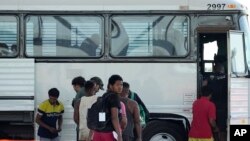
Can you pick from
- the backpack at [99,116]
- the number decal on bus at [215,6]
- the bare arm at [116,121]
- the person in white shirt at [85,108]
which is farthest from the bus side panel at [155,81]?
the bare arm at [116,121]

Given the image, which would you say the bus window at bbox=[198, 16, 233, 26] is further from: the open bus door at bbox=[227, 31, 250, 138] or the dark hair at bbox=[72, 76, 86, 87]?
the dark hair at bbox=[72, 76, 86, 87]

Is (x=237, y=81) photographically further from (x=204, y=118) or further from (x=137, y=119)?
(x=137, y=119)

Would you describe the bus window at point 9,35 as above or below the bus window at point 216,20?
below

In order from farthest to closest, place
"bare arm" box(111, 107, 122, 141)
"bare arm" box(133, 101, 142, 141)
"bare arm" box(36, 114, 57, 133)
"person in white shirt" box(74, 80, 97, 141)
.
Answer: "bare arm" box(36, 114, 57, 133) → "person in white shirt" box(74, 80, 97, 141) → "bare arm" box(133, 101, 142, 141) → "bare arm" box(111, 107, 122, 141)

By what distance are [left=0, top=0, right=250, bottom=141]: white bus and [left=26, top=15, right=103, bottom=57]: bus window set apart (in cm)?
2

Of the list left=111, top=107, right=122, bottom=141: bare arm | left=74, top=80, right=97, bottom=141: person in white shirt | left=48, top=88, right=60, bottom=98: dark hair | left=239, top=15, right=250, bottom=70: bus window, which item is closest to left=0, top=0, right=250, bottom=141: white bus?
left=239, top=15, right=250, bottom=70: bus window

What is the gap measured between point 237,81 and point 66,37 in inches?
137

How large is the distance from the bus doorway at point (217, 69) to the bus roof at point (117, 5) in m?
0.63

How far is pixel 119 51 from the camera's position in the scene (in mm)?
12320

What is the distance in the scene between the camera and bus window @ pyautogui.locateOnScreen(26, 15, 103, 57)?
40.5 ft

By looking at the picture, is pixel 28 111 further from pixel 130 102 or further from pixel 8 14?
pixel 130 102

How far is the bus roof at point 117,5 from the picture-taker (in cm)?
1233

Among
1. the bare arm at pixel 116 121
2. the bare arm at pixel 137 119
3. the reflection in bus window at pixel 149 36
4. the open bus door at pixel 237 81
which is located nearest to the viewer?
the bare arm at pixel 116 121

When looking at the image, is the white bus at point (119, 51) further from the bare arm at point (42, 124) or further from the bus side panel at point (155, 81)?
the bare arm at point (42, 124)
